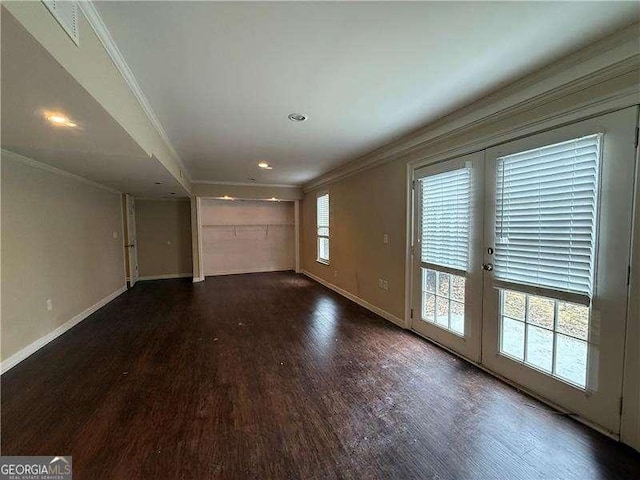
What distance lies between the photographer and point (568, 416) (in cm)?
185

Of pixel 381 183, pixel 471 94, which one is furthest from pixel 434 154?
pixel 381 183

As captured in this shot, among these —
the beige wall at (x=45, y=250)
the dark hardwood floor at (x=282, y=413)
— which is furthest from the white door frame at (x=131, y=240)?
the dark hardwood floor at (x=282, y=413)

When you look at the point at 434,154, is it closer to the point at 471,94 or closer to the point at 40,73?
the point at 471,94

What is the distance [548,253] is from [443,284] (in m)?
1.11

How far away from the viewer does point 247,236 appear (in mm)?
7402

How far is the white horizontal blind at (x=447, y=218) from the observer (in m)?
2.62

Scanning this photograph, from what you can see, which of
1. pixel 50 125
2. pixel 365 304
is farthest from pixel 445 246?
pixel 50 125

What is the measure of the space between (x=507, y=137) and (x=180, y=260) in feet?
23.7

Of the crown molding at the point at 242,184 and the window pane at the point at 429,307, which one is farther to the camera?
the crown molding at the point at 242,184

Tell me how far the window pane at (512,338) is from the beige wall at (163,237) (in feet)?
22.7

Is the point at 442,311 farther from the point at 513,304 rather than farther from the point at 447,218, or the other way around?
the point at 447,218

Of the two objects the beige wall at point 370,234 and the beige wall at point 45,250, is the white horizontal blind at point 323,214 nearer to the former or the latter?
the beige wall at point 370,234

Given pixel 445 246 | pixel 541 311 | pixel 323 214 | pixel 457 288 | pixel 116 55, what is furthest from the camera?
pixel 323 214

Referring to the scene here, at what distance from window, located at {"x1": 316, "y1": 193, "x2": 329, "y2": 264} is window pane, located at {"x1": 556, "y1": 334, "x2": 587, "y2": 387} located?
13.8 feet
